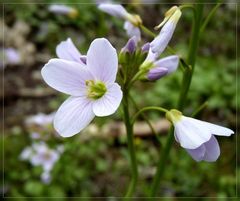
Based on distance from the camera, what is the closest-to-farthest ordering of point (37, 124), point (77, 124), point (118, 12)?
point (77, 124) < point (118, 12) < point (37, 124)

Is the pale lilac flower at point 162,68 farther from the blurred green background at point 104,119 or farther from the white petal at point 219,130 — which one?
the blurred green background at point 104,119

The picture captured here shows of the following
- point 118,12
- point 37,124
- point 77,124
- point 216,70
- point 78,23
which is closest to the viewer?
point 77,124

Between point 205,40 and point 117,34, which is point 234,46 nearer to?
point 205,40

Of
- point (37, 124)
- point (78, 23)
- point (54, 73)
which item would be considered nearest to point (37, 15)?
point (78, 23)

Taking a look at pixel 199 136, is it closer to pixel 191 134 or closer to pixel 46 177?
pixel 191 134

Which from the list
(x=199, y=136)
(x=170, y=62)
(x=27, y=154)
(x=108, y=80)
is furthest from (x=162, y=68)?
(x=27, y=154)

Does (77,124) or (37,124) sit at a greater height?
(77,124)

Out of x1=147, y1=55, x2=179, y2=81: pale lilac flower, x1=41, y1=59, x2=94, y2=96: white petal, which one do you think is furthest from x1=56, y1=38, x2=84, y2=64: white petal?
x1=147, y1=55, x2=179, y2=81: pale lilac flower
